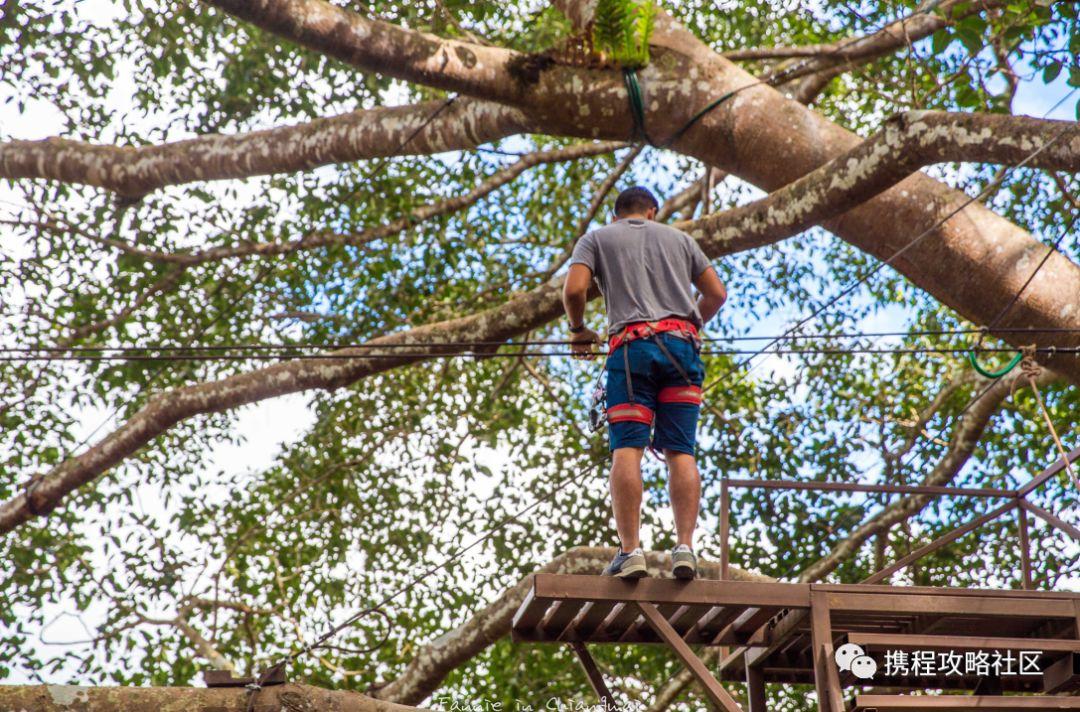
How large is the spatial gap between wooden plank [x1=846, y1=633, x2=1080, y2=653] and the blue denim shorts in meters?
0.91

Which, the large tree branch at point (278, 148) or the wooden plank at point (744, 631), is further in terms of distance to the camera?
the large tree branch at point (278, 148)

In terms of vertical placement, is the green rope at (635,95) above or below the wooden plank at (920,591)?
above

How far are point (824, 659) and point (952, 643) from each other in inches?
19.1

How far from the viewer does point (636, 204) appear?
469 cm

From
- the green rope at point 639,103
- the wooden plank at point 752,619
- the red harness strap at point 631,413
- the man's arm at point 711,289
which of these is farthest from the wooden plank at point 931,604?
the green rope at point 639,103

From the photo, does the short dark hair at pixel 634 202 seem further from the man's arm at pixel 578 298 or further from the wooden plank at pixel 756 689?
the wooden plank at pixel 756 689

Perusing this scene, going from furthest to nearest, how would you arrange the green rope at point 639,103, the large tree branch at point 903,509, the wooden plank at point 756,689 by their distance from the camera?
the large tree branch at point 903,509 → the green rope at point 639,103 → the wooden plank at point 756,689

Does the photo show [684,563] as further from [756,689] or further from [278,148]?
[278,148]

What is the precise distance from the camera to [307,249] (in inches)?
372

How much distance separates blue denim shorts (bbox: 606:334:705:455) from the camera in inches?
167

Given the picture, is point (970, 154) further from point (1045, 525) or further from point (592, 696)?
point (592, 696)

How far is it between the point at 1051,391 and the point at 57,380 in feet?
25.9

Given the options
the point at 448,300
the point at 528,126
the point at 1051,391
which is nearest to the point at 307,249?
the point at 448,300

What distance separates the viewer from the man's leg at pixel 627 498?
4.14m
